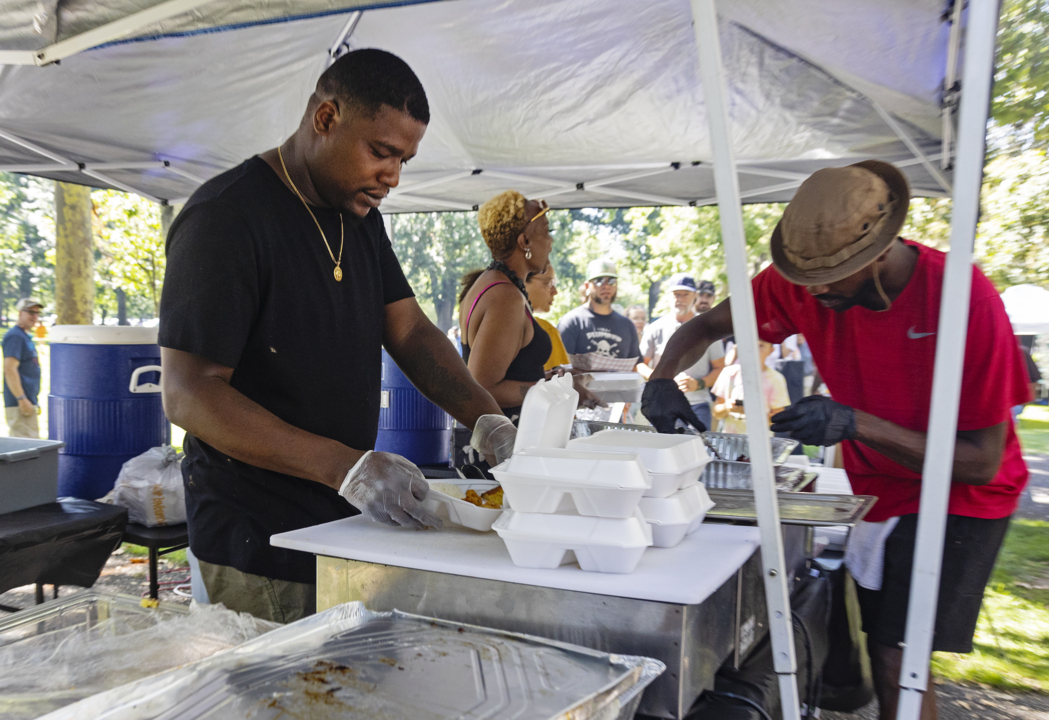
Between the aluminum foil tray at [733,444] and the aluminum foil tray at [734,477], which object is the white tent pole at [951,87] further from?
the aluminum foil tray at [734,477]

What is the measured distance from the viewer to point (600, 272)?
20.6 ft

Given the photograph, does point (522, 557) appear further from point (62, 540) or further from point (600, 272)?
point (600, 272)

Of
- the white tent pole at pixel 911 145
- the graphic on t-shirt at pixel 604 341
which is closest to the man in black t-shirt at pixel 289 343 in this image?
the white tent pole at pixel 911 145

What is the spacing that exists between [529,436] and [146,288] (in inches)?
453

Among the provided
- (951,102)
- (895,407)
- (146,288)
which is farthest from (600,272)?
(146,288)

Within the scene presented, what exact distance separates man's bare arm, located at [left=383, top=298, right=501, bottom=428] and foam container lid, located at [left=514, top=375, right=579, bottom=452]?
0.76 metres

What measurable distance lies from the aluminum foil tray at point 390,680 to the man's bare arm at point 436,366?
1.00 m

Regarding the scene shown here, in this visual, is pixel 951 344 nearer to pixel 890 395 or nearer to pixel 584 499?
pixel 584 499

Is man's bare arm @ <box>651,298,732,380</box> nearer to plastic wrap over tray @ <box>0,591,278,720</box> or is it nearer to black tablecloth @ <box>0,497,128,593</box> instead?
plastic wrap over tray @ <box>0,591,278,720</box>

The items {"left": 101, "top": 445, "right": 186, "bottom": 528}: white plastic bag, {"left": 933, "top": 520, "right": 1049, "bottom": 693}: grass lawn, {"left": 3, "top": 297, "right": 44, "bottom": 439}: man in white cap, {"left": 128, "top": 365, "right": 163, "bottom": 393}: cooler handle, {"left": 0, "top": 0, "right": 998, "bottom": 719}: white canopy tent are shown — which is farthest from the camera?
{"left": 3, "top": 297, "right": 44, "bottom": 439}: man in white cap

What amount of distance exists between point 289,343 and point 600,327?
4.55m

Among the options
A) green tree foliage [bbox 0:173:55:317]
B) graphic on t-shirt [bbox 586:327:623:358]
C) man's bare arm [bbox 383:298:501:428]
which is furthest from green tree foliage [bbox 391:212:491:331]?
man's bare arm [bbox 383:298:501:428]

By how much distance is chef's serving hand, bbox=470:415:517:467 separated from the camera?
5.89ft

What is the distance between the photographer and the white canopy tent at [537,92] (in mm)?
2635
